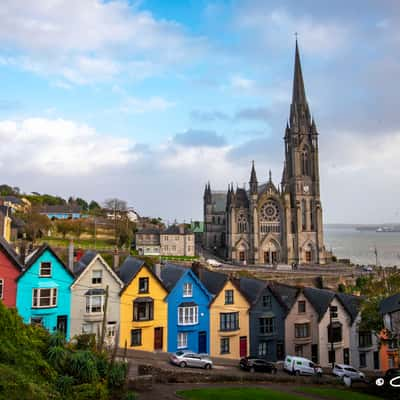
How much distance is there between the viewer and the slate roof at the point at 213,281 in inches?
1442

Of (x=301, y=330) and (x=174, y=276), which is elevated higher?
(x=174, y=276)

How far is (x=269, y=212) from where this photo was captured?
108188mm

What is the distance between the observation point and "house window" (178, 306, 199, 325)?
114 ft

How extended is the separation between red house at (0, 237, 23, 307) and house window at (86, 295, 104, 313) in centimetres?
526

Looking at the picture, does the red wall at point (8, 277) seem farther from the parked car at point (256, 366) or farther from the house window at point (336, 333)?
the house window at point (336, 333)

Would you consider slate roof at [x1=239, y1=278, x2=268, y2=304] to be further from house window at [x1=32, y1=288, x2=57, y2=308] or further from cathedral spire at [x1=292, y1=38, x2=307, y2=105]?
cathedral spire at [x1=292, y1=38, x2=307, y2=105]

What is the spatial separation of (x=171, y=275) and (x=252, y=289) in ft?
25.7

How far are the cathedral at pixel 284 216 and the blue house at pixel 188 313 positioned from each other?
69139 mm

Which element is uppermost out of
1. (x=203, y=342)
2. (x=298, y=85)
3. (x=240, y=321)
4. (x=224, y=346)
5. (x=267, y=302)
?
A: (x=298, y=85)

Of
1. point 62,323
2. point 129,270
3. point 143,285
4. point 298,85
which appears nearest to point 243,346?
point 143,285

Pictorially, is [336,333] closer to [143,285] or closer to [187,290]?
[187,290]

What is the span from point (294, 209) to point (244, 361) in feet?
266

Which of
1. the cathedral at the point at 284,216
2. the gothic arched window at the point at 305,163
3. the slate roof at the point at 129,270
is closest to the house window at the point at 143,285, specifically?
the slate roof at the point at 129,270

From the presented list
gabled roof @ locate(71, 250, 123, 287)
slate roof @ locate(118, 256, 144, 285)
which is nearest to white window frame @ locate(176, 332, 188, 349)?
slate roof @ locate(118, 256, 144, 285)
